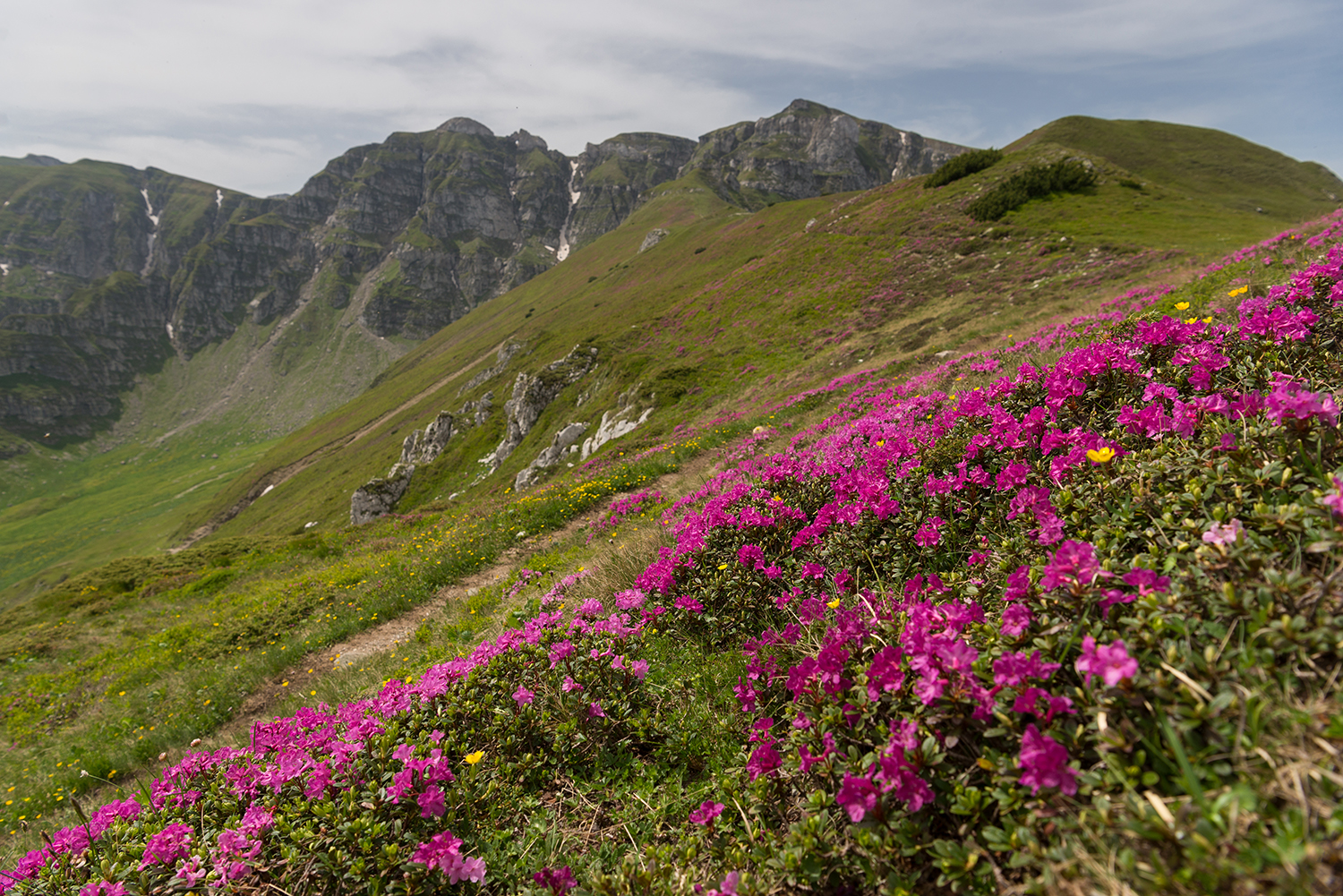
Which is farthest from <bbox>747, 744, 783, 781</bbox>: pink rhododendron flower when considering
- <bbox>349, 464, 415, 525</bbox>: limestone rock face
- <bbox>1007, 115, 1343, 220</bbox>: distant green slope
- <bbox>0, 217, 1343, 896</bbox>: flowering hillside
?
<bbox>1007, 115, 1343, 220</bbox>: distant green slope

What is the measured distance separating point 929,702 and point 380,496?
55.1 meters

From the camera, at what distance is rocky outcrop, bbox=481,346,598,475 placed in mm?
43750

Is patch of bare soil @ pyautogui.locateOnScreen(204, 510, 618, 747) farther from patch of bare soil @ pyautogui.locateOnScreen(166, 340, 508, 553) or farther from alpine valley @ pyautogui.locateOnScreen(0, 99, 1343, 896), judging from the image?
patch of bare soil @ pyautogui.locateOnScreen(166, 340, 508, 553)

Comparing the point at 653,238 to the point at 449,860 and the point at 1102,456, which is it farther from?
the point at 449,860

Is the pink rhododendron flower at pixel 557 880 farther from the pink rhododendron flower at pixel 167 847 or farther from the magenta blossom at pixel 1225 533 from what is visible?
the magenta blossom at pixel 1225 533

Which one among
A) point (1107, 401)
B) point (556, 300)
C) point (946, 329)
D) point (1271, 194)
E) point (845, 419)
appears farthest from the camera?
point (556, 300)

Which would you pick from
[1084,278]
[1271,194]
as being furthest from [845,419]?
[1271,194]

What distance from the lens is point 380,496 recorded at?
48906 mm

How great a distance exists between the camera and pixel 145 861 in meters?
3.05

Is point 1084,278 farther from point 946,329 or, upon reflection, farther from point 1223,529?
point 1223,529

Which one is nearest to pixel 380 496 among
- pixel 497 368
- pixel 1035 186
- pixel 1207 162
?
pixel 497 368

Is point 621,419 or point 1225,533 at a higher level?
point 1225,533

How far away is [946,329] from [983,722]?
23178 mm

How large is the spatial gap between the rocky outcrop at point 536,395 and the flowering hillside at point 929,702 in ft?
132
